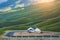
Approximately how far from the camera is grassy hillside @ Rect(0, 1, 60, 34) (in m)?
2.39

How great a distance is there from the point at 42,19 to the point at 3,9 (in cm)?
56

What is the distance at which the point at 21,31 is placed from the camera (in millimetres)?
2385

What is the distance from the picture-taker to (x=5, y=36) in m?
2.38

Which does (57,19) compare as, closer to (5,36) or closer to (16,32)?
(16,32)

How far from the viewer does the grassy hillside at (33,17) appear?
2.39 meters

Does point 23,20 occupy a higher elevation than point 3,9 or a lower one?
lower

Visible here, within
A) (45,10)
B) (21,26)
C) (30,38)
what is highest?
(45,10)

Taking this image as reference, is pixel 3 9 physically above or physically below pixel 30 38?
above

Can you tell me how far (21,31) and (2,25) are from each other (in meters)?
0.28

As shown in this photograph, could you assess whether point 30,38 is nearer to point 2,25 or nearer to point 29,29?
point 29,29

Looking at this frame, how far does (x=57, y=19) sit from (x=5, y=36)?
0.75 metres

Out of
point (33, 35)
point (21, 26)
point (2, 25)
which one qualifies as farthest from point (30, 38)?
point (2, 25)

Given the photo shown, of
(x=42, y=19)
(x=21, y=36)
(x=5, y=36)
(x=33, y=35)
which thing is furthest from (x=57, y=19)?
(x=5, y=36)

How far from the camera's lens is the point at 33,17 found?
7.93 feet
